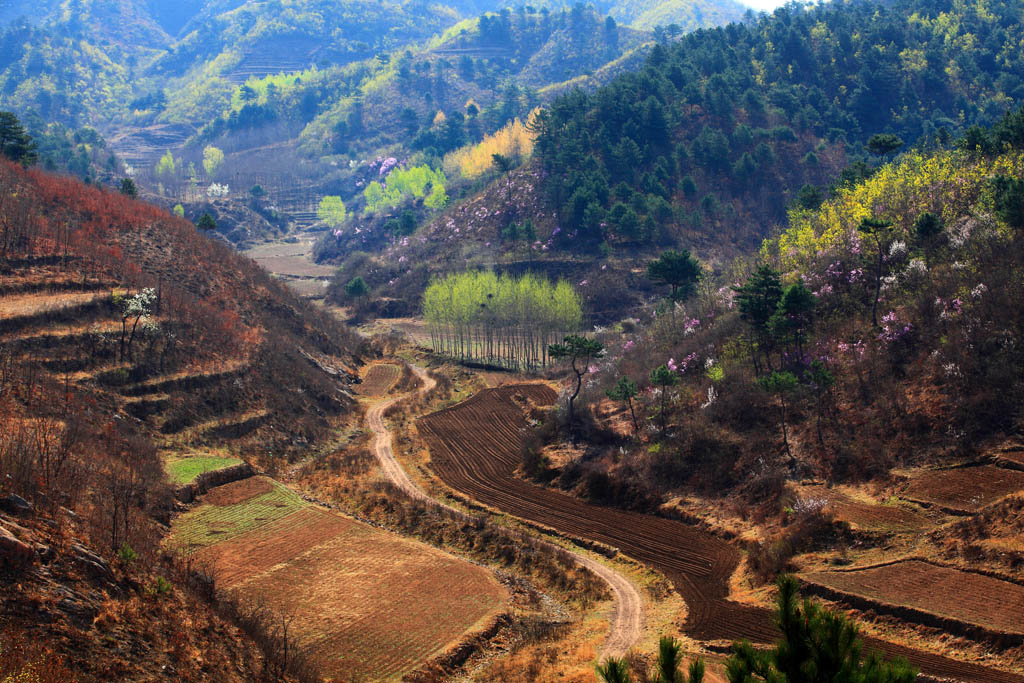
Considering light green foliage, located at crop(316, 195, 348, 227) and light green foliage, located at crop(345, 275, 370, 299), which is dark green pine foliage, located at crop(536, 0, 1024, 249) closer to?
light green foliage, located at crop(345, 275, 370, 299)

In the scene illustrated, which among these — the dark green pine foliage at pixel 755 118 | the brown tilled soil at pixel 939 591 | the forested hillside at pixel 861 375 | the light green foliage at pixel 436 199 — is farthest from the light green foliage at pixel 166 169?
the brown tilled soil at pixel 939 591

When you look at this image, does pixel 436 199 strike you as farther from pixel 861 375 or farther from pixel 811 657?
pixel 811 657

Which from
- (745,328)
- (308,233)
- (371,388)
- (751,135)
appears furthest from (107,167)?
(745,328)

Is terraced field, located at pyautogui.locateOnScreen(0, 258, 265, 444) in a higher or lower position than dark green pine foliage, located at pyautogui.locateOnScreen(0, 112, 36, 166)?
lower

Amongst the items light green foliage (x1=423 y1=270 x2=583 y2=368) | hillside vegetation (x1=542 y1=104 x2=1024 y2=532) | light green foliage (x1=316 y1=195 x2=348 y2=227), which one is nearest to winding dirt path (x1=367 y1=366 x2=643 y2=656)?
hillside vegetation (x1=542 y1=104 x2=1024 y2=532)

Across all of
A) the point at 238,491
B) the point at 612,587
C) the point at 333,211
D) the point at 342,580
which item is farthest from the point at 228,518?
the point at 333,211

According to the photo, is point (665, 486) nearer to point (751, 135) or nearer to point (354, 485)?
point (354, 485)
